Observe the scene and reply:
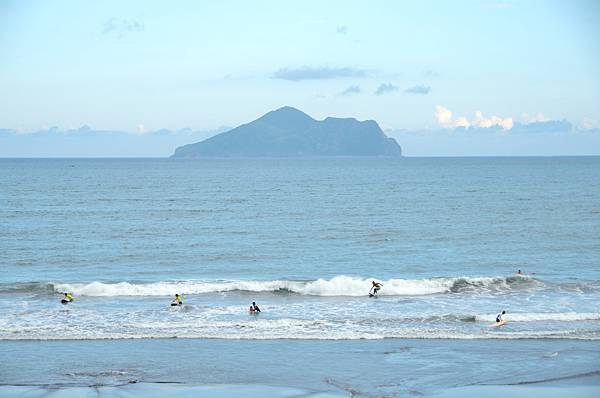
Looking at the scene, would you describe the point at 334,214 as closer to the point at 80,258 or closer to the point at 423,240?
the point at 423,240

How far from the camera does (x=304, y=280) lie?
40531 mm

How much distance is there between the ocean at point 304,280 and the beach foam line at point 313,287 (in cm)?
11

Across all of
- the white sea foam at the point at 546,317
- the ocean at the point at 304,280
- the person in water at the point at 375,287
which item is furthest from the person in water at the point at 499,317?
the person in water at the point at 375,287

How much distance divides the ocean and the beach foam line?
11cm

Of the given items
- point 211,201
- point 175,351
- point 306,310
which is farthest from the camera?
point 211,201

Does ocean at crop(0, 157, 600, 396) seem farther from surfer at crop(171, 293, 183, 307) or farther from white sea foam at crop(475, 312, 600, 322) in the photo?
surfer at crop(171, 293, 183, 307)

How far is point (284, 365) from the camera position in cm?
2423

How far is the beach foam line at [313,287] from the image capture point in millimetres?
37875

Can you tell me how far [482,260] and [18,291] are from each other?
29.7 m

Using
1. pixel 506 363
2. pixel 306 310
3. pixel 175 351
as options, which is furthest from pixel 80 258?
pixel 506 363

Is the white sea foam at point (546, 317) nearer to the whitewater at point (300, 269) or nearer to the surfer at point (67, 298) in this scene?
the whitewater at point (300, 269)

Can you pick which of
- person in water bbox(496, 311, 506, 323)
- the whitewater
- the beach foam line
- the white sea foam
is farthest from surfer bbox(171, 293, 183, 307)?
person in water bbox(496, 311, 506, 323)

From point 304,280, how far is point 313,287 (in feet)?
6.78

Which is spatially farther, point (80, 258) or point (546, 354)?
point (80, 258)
